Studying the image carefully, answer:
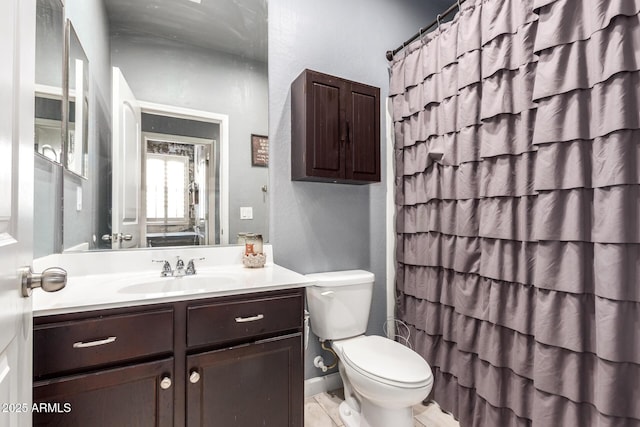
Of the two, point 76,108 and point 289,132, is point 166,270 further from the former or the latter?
point 289,132

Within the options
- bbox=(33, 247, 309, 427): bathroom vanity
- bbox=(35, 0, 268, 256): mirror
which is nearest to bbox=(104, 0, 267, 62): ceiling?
bbox=(35, 0, 268, 256): mirror

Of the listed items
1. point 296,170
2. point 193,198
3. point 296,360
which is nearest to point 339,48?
point 296,170

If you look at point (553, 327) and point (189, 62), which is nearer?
point (553, 327)

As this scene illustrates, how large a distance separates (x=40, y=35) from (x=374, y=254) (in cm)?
198

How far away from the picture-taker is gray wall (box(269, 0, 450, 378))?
1.87 metres

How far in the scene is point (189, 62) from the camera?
167cm

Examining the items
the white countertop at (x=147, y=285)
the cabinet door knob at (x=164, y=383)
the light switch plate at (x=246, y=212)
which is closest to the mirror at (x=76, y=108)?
the white countertop at (x=147, y=285)

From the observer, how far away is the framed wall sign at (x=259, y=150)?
71.6 inches

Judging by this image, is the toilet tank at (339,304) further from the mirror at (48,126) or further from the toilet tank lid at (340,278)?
the mirror at (48,126)

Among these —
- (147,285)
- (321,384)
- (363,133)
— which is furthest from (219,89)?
(321,384)

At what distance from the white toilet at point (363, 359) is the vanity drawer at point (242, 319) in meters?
0.39

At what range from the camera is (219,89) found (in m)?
1.75

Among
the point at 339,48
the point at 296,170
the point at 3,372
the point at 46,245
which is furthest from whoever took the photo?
the point at 339,48

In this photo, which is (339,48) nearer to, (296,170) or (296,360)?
(296,170)
